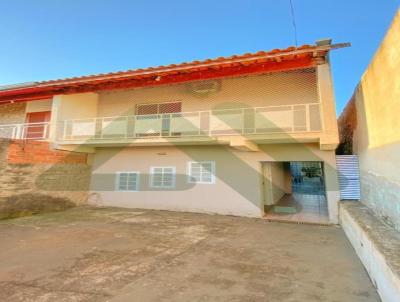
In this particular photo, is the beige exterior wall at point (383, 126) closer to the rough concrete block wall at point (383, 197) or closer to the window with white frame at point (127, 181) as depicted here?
the rough concrete block wall at point (383, 197)

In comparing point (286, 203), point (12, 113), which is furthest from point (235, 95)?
point (12, 113)

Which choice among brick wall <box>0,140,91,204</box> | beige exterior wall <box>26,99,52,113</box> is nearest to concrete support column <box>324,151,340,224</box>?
brick wall <box>0,140,91,204</box>

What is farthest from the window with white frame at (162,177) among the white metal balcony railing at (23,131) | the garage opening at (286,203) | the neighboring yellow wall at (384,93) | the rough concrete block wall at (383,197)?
the neighboring yellow wall at (384,93)

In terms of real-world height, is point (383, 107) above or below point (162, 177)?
above

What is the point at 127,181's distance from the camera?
11188 millimetres

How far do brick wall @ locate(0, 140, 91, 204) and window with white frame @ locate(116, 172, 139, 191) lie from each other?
169 cm

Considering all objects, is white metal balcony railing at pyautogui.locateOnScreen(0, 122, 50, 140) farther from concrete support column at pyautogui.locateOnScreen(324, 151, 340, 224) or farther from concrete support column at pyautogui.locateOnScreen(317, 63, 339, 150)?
concrete support column at pyautogui.locateOnScreen(324, 151, 340, 224)

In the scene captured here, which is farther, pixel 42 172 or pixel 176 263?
pixel 42 172

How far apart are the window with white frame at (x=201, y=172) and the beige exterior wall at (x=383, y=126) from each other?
5230mm

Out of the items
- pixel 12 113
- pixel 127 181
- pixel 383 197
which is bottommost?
pixel 383 197

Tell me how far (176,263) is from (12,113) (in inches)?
541

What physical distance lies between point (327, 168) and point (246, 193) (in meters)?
2.99

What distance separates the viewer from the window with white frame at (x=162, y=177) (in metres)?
10.5

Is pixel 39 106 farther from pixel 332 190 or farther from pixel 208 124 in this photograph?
pixel 332 190
